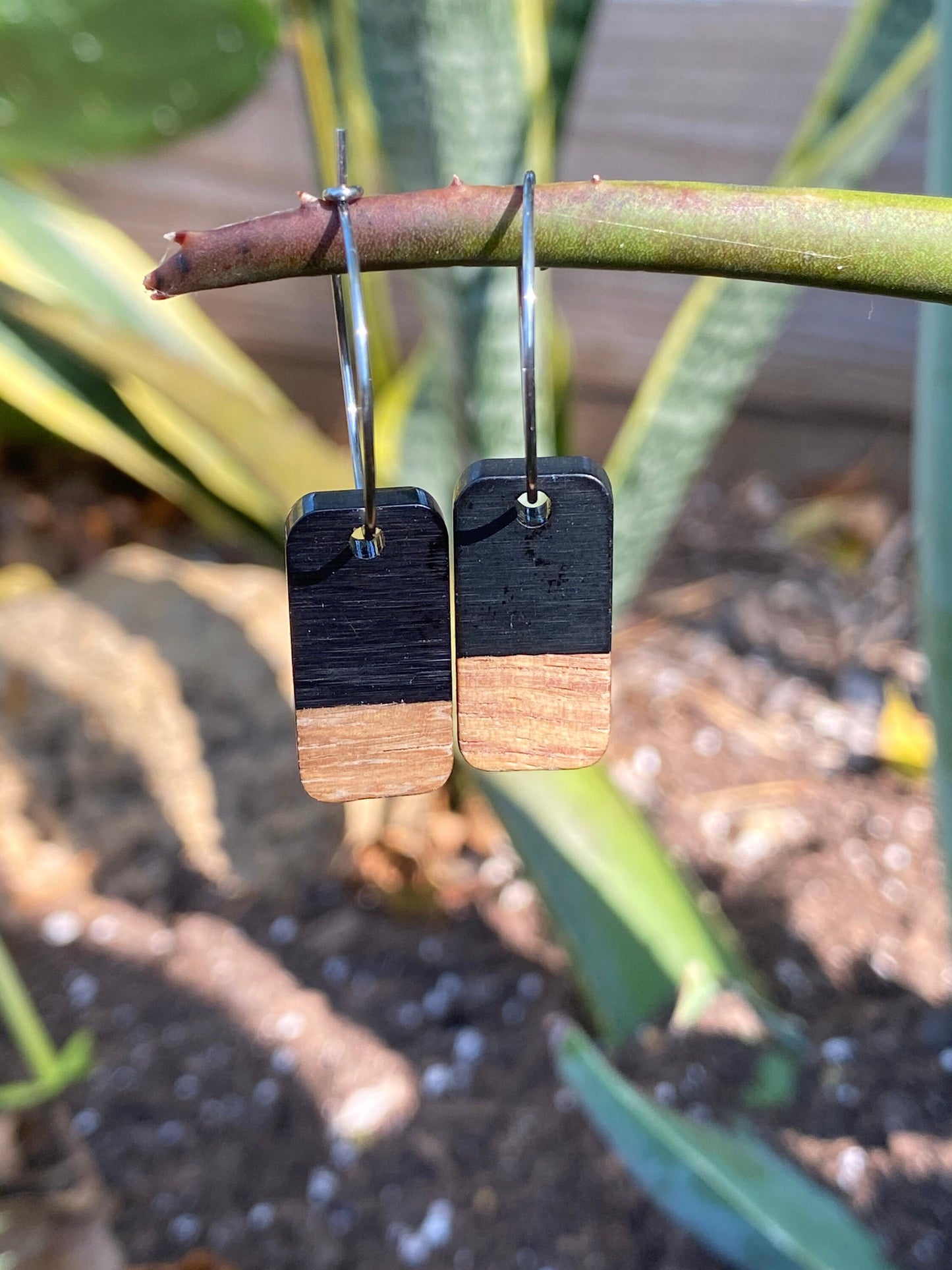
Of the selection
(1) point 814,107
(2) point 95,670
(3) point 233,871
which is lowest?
(3) point 233,871

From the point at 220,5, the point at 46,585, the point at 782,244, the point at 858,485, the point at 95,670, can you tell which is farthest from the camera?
the point at 858,485

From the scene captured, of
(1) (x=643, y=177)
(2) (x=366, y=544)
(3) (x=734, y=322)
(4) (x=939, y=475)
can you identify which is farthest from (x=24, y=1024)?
(1) (x=643, y=177)

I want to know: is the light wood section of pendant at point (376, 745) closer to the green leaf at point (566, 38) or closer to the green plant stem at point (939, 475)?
the green plant stem at point (939, 475)

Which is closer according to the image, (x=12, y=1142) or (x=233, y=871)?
(x=12, y=1142)

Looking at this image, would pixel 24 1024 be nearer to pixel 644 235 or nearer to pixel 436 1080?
pixel 436 1080

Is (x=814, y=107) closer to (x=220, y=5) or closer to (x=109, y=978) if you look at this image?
(x=220, y=5)

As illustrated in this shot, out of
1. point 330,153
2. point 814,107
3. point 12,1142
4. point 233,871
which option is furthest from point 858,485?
point 12,1142

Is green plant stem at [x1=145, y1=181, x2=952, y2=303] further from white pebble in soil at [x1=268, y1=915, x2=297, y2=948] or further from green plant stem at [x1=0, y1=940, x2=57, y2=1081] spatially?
white pebble in soil at [x1=268, y1=915, x2=297, y2=948]
